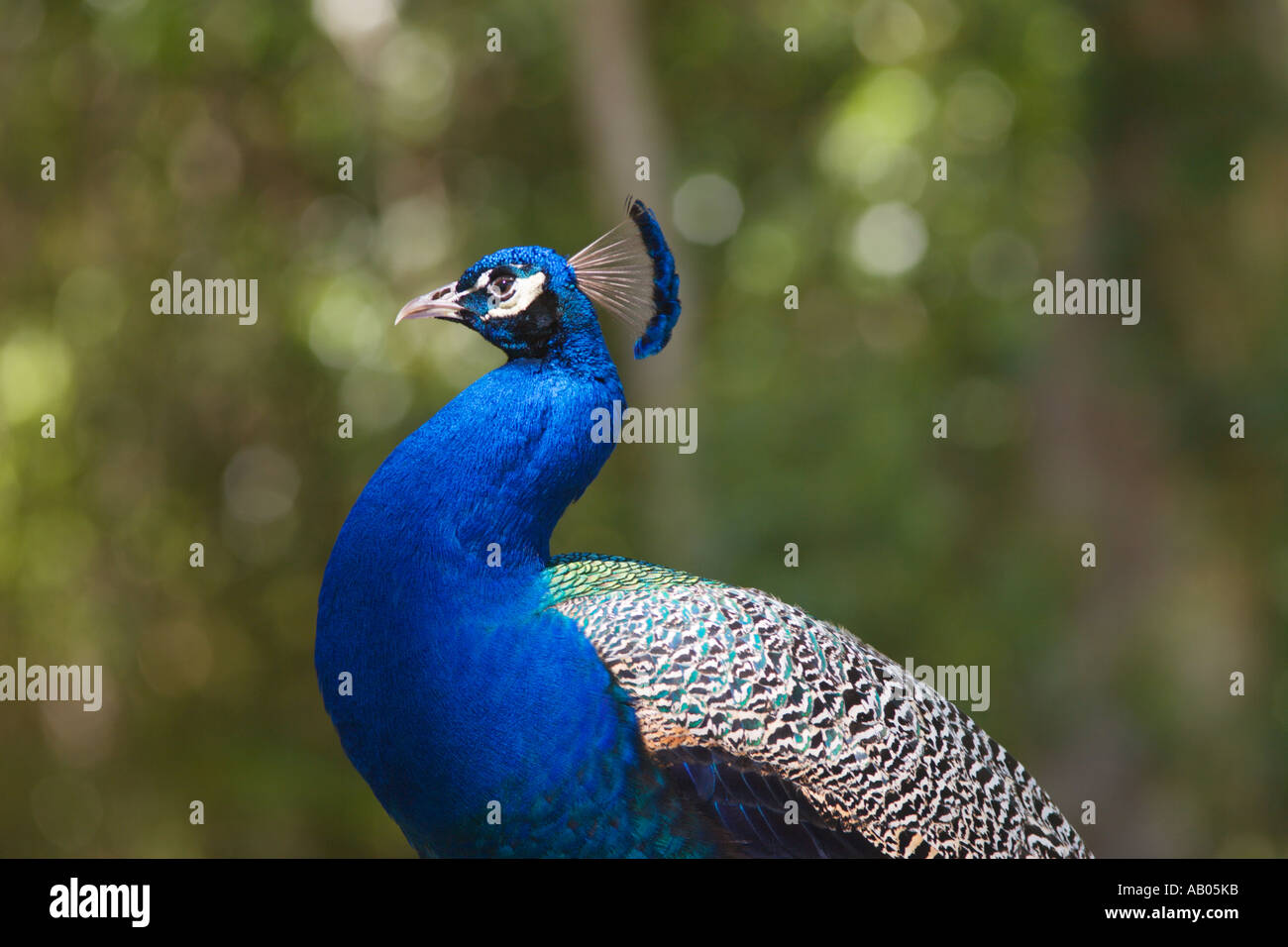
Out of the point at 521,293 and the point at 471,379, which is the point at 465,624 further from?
the point at 471,379

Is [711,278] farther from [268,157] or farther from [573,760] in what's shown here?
[573,760]

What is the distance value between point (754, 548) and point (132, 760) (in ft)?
15.0

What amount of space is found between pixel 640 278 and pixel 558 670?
82 centimetres

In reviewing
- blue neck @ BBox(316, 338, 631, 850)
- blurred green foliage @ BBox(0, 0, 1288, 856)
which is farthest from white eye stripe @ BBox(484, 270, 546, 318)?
blurred green foliage @ BBox(0, 0, 1288, 856)

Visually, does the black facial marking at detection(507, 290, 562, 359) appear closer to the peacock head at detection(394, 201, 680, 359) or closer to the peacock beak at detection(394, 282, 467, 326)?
the peacock head at detection(394, 201, 680, 359)

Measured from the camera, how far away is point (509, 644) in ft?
8.20

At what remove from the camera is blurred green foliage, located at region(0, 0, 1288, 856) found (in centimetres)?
831

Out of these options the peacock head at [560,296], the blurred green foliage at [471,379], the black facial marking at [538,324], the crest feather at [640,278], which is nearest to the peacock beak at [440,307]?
the peacock head at [560,296]

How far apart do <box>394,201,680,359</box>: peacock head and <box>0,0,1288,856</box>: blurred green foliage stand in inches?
195

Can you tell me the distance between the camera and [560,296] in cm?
268

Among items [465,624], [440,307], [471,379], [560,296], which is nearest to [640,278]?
[560,296]

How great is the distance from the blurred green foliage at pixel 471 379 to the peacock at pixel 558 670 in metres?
4.94

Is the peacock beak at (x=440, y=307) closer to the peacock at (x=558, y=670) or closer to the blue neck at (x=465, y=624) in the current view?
the peacock at (x=558, y=670)

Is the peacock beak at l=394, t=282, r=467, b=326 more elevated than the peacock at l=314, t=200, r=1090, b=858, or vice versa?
the peacock beak at l=394, t=282, r=467, b=326
